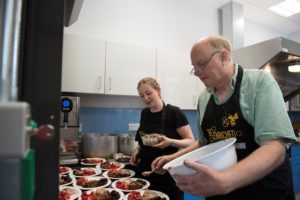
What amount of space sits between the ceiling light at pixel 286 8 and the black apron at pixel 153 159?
2.65 metres

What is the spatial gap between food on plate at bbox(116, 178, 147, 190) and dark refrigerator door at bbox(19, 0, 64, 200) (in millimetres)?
1042

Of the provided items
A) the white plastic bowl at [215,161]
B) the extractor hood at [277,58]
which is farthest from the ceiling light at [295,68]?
the white plastic bowl at [215,161]

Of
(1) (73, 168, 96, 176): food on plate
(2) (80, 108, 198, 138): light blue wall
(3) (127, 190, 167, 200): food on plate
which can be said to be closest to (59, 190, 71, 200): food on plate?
(3) (127, 190, 167, 200): food on plate

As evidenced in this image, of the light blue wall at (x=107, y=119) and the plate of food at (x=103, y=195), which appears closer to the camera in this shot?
the plate of food at (x=103, y=195)

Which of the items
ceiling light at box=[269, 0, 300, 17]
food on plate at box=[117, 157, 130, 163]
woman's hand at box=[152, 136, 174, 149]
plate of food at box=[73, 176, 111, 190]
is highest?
ceiling light at box=[269, 0, 300, 17]

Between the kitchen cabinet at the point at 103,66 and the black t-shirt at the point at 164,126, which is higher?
the kitchen cabinet at the point at 103,66

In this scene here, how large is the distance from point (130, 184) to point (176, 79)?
1596mm

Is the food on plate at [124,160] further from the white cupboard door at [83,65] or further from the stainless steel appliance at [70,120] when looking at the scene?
the white cupboard door at [83,65]

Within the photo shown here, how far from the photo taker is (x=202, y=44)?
1065 millimetres

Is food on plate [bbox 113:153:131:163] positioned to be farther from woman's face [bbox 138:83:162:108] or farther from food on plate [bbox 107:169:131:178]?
woman's face [bbox 138:83:162:108]

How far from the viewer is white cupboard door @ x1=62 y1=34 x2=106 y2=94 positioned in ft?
7.21

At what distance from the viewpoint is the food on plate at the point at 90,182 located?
1445 mm

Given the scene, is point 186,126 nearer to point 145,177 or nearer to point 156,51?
point 145,177

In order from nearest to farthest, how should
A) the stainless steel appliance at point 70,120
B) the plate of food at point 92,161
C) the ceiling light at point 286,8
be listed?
1. the stainless steel appliance at point 70,120
2. the plate of food at point 92,161
3. the ceiling light at point 286,8
